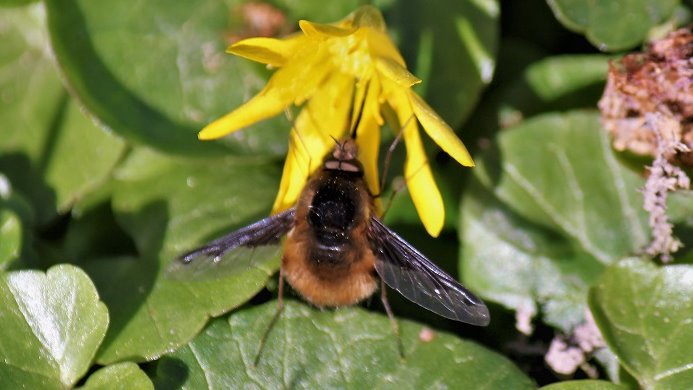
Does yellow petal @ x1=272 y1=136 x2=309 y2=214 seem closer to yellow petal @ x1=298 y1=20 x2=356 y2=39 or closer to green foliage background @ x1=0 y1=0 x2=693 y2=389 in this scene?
green foliage background @ x1=0 y1=0 x2=693 y2=389

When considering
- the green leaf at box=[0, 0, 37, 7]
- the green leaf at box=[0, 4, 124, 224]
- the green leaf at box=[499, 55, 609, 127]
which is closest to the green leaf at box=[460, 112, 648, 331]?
the green leaf at box=[499, 55, 609, 127]

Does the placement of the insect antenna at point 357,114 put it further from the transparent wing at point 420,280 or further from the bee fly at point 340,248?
the transparent wing at point 420,280

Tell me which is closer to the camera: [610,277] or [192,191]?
[610,277]

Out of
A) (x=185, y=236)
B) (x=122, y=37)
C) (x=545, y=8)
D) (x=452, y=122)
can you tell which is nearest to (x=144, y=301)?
(x=185, y=236)

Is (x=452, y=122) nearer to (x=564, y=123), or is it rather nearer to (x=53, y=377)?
(x=564, y=123)

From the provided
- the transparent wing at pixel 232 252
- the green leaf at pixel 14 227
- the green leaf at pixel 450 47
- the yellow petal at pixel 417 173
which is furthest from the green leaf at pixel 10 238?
the green leaf at pixel 450 47

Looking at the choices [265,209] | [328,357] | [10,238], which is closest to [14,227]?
[10,238]

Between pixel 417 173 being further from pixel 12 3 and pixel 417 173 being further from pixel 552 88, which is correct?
pixel 12 3
